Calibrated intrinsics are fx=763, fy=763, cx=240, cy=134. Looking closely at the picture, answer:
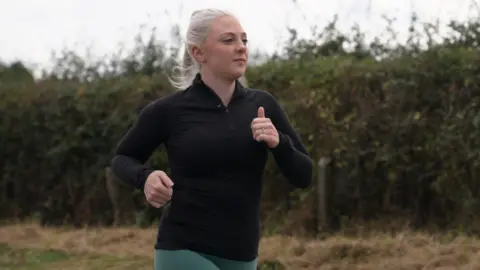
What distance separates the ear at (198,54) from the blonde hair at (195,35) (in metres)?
0.02

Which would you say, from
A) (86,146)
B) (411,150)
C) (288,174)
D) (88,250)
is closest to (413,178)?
(411,150)

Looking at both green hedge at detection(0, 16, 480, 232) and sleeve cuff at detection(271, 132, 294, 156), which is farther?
green hedge at detection(0, 16, 480, 232)

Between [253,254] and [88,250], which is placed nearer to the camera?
[253,254]

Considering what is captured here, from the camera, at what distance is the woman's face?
2850mm

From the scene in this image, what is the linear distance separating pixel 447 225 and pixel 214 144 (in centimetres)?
571

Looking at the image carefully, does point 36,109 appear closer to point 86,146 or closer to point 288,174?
point 86,146

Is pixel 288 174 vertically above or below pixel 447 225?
above

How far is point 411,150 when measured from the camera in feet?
26.3

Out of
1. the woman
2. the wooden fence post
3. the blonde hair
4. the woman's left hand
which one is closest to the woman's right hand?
the woman

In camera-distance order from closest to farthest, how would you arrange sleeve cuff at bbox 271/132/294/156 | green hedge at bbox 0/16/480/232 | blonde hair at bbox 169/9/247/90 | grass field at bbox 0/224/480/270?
1. sleeve cuff at bbox 271/132/294/156
2. blonde hair at bbox 169/9/247/90
3. grass field at bbox 0/224/480/270
4. green hedge at bbox 0/16/480/232

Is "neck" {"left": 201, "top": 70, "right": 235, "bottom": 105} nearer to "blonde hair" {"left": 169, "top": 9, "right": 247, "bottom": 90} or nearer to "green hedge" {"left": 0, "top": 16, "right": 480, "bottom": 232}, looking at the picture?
"blonde hair" {"left": 169, "top": 9, "right": 247, "bottom": 90}

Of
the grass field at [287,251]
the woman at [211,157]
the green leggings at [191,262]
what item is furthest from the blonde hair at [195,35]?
the grass field at [287,251]

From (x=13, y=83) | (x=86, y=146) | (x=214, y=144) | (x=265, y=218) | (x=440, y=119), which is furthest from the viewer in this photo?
(x=13, y=83)

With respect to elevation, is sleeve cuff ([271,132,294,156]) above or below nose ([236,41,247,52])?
below
